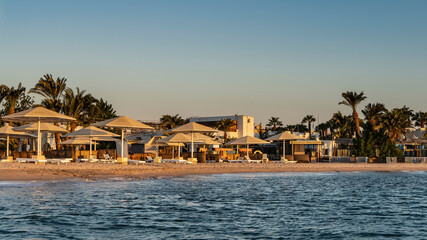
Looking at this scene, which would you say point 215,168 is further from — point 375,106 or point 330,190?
point 375,106

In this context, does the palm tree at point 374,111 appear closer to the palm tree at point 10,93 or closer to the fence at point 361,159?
the fence at point 361,159

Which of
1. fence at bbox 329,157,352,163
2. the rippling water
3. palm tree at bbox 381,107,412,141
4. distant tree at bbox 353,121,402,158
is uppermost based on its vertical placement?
palm tree at bbox 381,107,412,141

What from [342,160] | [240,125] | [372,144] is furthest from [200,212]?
[240,125]

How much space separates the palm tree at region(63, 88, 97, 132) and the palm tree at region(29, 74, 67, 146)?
77 centimetres

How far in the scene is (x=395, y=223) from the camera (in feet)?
46.4

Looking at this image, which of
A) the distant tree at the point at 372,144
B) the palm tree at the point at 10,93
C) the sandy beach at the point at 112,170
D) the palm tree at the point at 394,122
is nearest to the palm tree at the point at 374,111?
the palm tree at the point at 394,122

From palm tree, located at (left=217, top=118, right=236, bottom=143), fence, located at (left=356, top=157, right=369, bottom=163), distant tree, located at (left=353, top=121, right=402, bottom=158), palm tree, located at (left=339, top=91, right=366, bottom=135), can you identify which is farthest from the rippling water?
palm tree, located at (left=217, top=118, right=236, bottom=143)

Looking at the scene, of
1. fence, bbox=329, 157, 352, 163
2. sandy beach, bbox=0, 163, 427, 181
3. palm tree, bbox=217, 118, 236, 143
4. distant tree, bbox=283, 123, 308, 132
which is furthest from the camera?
distant tree, bbox=283, 123, 308, 132

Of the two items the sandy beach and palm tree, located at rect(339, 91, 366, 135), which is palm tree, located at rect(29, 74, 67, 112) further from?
palm tree, located at rect(339, 91, 366, 135)

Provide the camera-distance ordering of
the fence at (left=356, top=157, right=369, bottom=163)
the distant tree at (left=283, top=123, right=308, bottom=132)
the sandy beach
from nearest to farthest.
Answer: the sandy beach
the fence at (left=356, top=157, right=369, bottom=163)
the distant tree at (left=283, top=123, right=308, bottom=132)

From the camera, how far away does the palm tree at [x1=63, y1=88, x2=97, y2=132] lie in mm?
49219

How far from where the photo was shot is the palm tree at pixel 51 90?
159ft

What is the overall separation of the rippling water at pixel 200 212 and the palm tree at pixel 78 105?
2695 centimetres

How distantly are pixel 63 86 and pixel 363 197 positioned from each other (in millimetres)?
36099
